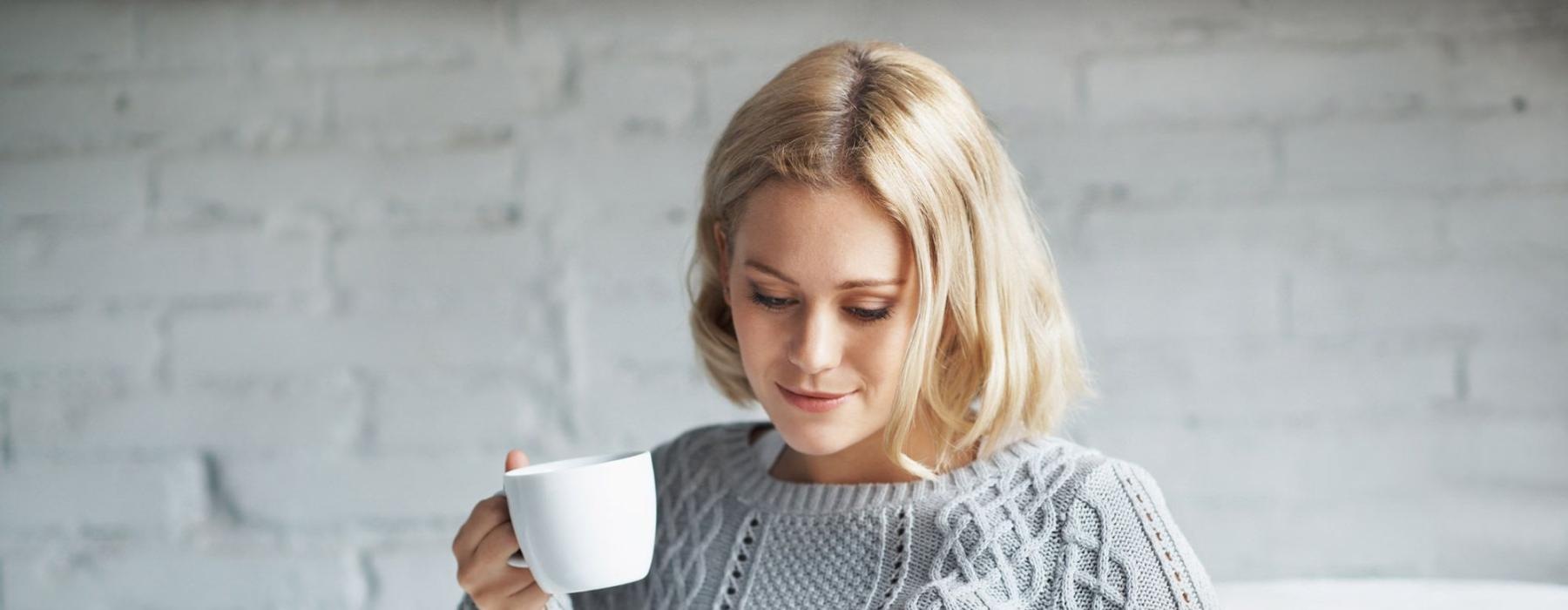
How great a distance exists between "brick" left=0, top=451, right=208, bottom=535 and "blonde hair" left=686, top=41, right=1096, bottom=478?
721 mm

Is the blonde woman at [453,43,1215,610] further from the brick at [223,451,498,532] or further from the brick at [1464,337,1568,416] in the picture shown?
the brick at [1464,337,1568,416]

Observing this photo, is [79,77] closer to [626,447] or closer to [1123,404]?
[626,447]

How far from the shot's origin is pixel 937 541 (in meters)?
0.89

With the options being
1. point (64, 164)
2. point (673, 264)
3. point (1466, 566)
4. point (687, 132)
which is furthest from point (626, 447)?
point (1466, 566)

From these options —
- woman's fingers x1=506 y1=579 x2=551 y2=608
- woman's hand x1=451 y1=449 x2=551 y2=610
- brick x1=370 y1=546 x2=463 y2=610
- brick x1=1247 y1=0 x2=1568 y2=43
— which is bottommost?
brick x1=370 y1=546 x2=463 y2=610

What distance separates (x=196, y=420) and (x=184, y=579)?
6.8 inches

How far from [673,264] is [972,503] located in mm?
481

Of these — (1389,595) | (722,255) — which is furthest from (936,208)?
(1389,595)

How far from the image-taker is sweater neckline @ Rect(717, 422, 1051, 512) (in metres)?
0.93

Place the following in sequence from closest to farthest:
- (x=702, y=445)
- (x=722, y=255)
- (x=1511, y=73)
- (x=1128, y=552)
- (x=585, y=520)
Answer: (x=585, y=520) → (x=1128, y=552) → (x=722, y=255) → (x=702, y=445) → (x=1511, y=73)

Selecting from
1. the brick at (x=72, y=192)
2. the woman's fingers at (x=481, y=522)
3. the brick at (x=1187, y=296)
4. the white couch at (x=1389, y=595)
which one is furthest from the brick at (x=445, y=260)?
the white couch at (x=1389, y=595)

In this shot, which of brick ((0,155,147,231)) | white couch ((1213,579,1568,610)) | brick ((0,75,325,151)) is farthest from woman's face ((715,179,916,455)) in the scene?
brick ((0,155,147,231))

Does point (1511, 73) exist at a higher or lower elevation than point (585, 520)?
higher

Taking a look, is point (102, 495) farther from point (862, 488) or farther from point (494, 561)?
point (862, 488)
